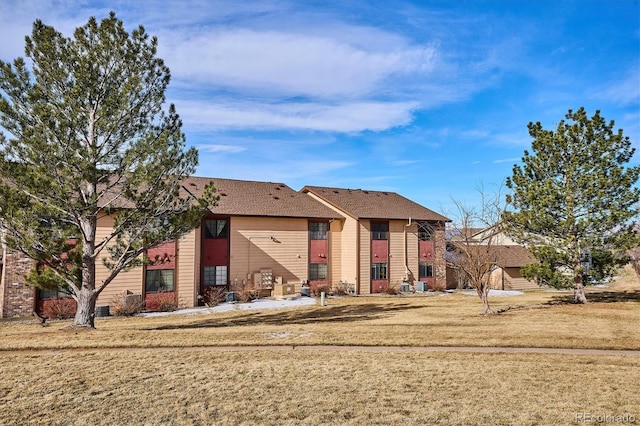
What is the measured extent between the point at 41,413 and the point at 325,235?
24.9 m

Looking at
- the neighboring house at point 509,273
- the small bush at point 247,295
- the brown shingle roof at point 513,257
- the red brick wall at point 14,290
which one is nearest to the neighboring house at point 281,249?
the red brick wall at point 14,290

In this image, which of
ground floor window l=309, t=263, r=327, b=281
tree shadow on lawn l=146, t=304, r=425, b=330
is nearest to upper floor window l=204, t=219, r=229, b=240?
ground floor window l=309, t=263, r=327, b=281

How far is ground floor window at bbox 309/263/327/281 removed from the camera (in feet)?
98.7

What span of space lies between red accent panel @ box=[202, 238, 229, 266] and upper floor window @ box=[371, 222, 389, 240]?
1161cm

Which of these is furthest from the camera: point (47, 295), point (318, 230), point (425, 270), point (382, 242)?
point (425, 270)

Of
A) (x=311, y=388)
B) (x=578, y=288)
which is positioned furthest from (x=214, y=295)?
(x=578, y=288)

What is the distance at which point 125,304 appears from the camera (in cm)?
2192

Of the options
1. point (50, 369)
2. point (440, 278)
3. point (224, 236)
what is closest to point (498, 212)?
point (440, 278)

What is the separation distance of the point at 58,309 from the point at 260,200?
1446 centimetres

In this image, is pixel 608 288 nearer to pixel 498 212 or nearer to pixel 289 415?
pixel 498 212

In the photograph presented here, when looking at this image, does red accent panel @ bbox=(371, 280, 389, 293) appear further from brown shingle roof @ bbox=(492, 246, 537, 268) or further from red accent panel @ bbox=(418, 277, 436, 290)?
brown shingle roof @ bbox=(492, 246, 537, 268)

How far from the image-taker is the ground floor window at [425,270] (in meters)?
33.2

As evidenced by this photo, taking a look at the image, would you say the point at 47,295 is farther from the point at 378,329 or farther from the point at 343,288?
the point at 343,288

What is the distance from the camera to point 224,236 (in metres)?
26.9
